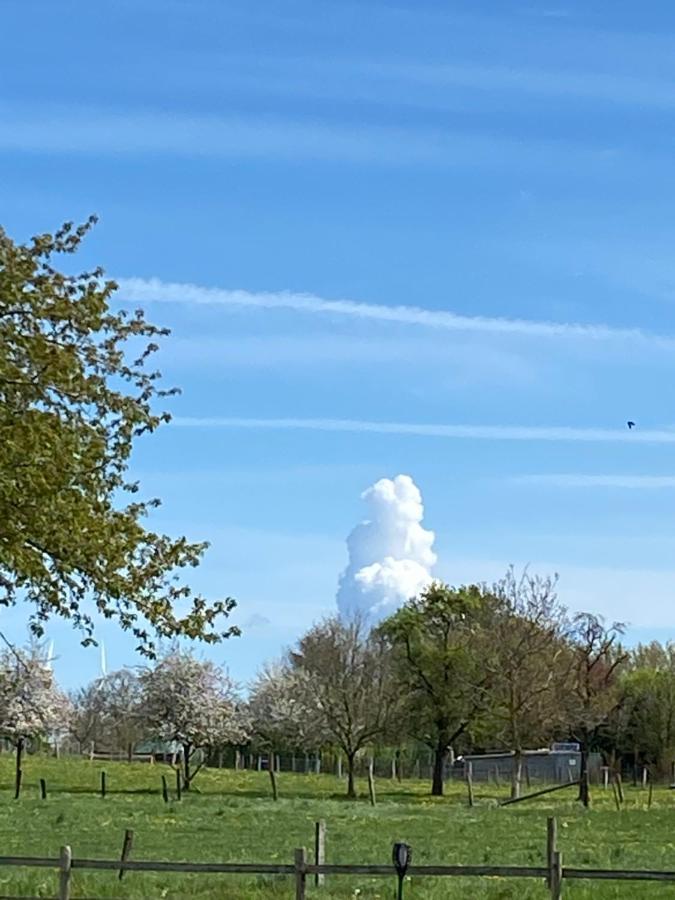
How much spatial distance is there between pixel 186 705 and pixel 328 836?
136 feet

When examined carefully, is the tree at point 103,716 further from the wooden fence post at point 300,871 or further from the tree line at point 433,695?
the wooden fence post at point 300,871

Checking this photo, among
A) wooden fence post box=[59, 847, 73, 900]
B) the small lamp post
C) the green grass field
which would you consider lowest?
the green grass field

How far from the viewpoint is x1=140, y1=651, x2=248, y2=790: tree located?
73250mm

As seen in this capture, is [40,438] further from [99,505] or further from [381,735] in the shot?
[381,735]

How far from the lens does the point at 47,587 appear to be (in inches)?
905

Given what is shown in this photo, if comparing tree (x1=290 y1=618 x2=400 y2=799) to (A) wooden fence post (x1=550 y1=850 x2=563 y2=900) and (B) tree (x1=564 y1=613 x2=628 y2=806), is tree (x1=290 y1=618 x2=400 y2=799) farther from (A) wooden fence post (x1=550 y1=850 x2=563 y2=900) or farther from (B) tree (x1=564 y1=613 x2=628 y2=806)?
(A) wooden fence post (x1=550 y1=850 x2=563 y2=900)

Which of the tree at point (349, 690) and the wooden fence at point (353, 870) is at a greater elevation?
the tree at point (349, 690)

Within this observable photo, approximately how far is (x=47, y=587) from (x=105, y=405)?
315 centimetres

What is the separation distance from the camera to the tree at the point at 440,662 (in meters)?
68.8

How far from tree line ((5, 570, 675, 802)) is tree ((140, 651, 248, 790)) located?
7cm

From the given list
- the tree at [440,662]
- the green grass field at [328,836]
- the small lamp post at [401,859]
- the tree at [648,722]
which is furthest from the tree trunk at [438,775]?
the small lamp post at [401,859]

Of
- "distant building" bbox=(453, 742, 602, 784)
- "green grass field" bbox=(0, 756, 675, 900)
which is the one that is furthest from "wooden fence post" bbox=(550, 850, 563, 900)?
"distant building" bbox=(453, 742, 602, 784)

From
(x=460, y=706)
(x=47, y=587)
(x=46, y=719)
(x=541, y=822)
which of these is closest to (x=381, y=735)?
(x=460, y=706)

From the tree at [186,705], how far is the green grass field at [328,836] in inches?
349
